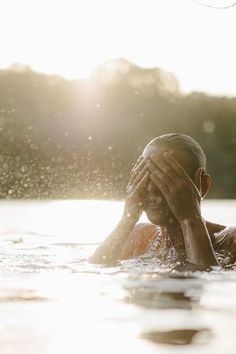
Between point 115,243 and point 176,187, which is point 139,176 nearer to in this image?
point 176,187

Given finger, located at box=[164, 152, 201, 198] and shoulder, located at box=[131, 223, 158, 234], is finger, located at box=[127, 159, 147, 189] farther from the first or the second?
shoulder, located at box=[131, 223, 158, 234]

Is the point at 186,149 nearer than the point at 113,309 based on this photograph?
No

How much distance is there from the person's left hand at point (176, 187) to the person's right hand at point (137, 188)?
0.10m

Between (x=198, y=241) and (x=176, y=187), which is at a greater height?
(x=176, y=187)

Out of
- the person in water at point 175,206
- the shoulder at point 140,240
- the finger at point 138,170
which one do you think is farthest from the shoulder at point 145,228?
the finger at point 138,170

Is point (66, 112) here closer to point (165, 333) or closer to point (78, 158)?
point (78, 158)

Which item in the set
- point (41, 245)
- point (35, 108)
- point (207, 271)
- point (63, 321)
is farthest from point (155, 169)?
point (35, 108)

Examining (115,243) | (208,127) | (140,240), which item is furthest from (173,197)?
(208,127)

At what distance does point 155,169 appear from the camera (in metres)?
6.64

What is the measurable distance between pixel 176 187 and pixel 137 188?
0.35 m

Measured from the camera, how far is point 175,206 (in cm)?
654

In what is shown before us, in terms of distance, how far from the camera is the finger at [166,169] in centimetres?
657

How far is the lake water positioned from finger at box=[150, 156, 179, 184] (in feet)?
2.59

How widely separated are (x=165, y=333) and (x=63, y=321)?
625 millimetres
